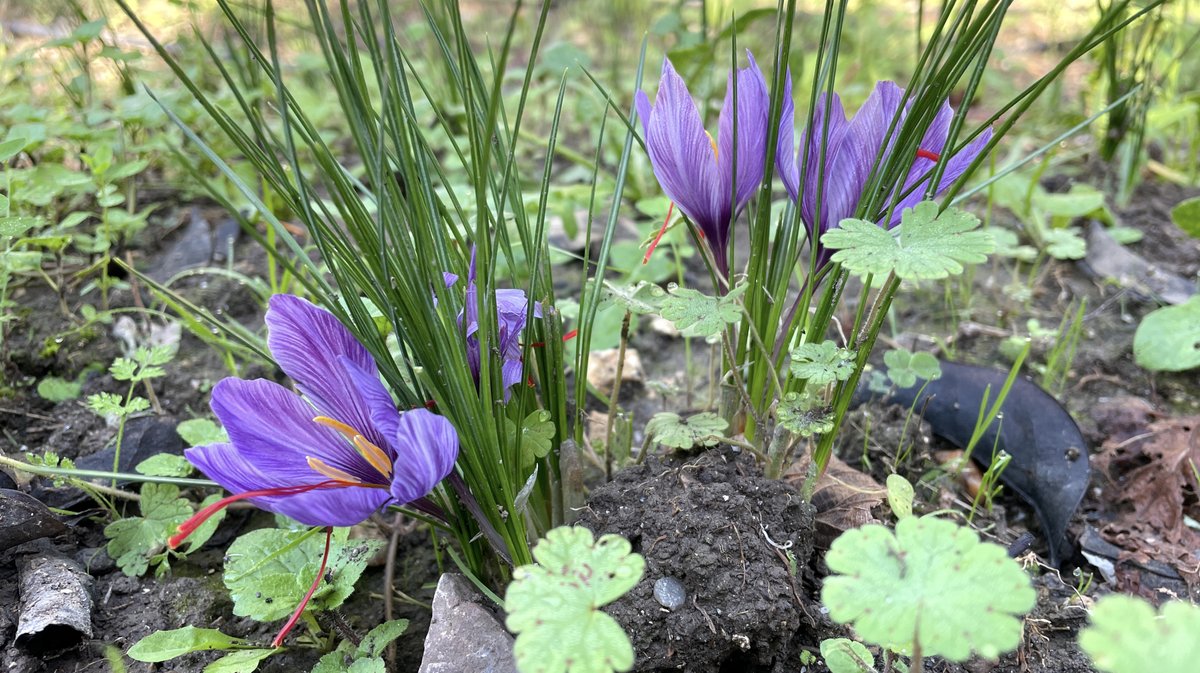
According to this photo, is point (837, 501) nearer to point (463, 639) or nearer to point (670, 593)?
point (670, 593)

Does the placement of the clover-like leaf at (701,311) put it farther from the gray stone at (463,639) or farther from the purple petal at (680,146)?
the gray stone at (463,639)

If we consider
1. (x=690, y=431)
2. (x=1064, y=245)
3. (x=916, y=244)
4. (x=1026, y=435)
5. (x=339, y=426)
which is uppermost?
(x=916, y=244)

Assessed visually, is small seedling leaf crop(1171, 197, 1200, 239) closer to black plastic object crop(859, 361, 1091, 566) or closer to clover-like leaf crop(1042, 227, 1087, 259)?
clover-like leaf crop(1042, 227, 1087, 259)

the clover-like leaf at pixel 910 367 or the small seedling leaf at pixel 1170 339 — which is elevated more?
the clover-like leaf at pixel 910 367

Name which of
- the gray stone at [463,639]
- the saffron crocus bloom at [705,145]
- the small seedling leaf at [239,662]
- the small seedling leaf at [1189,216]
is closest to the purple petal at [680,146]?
the saffron crocus bloom at [705,145]

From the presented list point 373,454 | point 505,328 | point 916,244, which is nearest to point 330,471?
point 373,454

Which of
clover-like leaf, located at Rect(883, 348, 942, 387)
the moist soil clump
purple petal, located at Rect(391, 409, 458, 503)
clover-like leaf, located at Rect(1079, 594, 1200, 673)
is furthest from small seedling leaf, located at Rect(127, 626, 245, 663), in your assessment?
clover-like leaf, located at Rect(883, 348, 942, 387)
